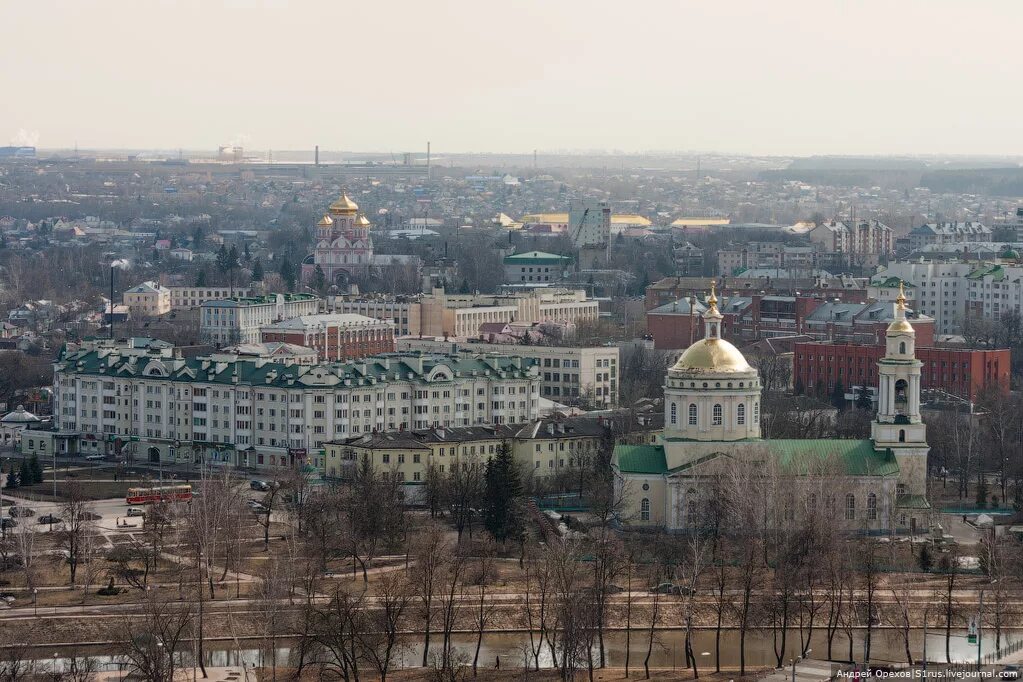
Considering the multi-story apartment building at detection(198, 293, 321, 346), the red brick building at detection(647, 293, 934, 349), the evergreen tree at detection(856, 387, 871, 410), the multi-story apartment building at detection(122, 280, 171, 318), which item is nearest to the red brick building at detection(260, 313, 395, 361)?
the multi-story apartment building at detection(198, 293, 321, 346)

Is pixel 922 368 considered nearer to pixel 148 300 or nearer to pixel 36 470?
pixel 36 470

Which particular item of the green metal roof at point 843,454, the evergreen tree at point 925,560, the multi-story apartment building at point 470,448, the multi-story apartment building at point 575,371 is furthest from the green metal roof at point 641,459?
the multi-story apartment building at point 575,371

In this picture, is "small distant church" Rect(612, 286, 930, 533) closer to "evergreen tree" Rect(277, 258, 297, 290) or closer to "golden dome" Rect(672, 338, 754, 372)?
"golden dome" Rect(672, 338, 754, 372)

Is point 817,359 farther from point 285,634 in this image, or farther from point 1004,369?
point 285,634

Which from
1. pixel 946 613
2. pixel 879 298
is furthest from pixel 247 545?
pixel 879 298

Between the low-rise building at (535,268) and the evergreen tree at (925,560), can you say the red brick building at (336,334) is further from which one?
the low-rise building at (535,268)

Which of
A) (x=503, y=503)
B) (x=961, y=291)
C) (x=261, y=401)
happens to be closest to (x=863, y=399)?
(x=261, y=401)

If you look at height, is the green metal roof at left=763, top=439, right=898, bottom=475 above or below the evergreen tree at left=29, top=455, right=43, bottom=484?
above
